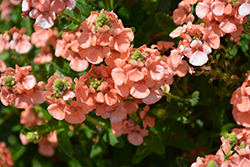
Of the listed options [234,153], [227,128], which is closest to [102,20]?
[234,153]

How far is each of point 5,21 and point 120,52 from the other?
1048 millimetres

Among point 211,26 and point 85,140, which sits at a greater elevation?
point 211,26

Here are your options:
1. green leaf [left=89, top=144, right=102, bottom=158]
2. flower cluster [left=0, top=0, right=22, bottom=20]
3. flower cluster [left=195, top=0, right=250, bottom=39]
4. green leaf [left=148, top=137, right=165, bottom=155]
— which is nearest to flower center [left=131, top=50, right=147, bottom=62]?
flower cluster [left=195, top=0, right=250, bottom=39]

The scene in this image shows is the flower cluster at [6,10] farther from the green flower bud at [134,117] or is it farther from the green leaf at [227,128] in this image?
the green leaf at [227,128]

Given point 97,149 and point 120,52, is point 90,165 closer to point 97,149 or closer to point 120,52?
point 97,149

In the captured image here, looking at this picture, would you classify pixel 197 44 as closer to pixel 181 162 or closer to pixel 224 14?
pixel 224 14

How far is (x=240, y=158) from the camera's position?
1.12m

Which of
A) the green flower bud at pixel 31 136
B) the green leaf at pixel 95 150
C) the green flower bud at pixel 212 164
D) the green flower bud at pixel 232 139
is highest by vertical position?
the green flower bud at pixel 232 139

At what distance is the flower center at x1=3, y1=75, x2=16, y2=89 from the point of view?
1251 millimetres

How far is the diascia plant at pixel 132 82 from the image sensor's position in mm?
1141

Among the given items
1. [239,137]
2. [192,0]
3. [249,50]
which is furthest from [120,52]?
[249,50]

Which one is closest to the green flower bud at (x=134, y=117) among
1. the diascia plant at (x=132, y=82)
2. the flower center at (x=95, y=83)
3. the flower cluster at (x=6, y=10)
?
the diascia plant at (x=132, y=82)

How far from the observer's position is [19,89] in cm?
126

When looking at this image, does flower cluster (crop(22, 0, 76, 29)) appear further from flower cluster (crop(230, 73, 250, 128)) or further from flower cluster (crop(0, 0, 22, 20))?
flower cluster (crop(0, 0, 22, 20))
